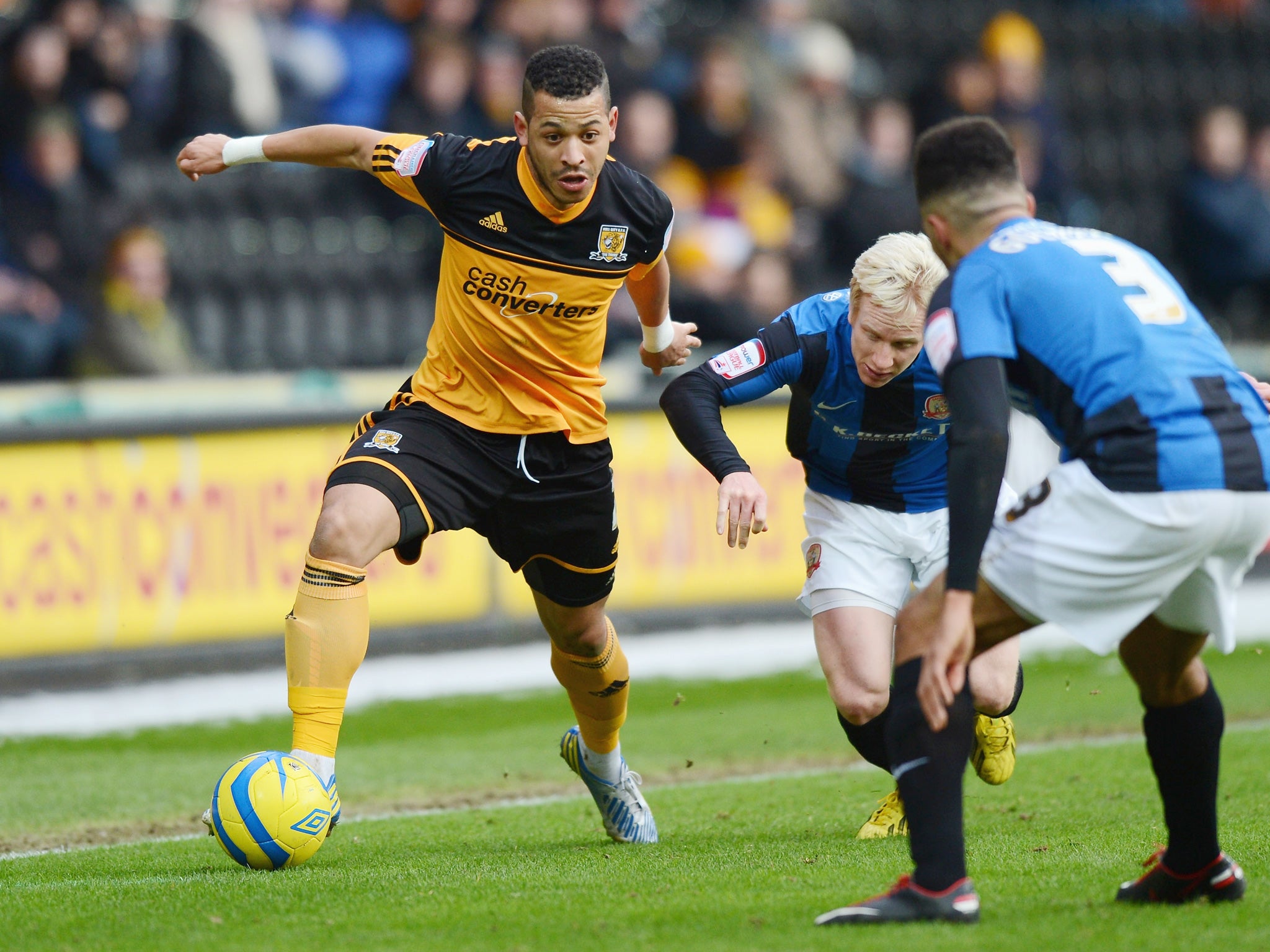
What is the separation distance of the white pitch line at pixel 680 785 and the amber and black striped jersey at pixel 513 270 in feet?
6.18

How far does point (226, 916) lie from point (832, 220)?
10382 millimetres

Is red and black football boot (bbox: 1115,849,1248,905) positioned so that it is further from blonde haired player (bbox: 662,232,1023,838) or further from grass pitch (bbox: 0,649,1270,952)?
blonde haired player (bbox: 662,232,1023,838)

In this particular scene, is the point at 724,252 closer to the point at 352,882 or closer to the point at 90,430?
the point at 90,430

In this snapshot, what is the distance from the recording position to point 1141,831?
5.59 meters

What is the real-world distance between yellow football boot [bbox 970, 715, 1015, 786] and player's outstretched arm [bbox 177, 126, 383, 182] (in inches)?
115

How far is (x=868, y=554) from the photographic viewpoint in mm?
5988

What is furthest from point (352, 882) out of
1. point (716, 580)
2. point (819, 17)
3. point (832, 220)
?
point (819, 17)

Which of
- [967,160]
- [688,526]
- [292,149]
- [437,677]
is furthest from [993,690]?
[688,526]

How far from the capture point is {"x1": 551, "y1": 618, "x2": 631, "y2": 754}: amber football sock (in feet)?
19.5

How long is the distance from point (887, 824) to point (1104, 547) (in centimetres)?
224

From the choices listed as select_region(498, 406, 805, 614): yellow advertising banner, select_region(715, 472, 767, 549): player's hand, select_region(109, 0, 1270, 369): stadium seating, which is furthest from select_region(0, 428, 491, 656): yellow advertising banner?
select_region(715, 472, 767, 549): player's hand

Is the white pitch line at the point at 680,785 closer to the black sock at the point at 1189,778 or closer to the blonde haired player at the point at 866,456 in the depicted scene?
the blonde haired player at the point at 866,456

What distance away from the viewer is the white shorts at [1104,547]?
152 inches

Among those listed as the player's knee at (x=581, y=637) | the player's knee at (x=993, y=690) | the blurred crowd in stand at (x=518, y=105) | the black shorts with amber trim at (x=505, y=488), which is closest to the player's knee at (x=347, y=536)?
the black shorts with amber trim at (x=505, y=488)
